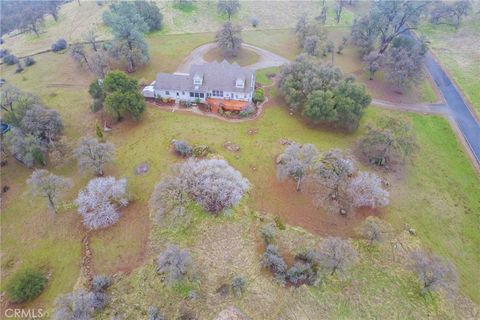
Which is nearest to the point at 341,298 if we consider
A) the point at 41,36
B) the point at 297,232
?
the point at 297,232

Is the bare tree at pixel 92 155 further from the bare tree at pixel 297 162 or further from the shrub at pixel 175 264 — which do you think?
the bare tree at pixel 297 162

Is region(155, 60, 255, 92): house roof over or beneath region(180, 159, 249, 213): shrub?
over

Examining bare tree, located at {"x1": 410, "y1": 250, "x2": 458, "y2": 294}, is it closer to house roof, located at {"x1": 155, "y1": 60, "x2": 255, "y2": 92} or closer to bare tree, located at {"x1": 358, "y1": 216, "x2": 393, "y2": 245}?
bare tree, located at {"x1": 358, "y1": 216, "x2": 393, "y2": 245}

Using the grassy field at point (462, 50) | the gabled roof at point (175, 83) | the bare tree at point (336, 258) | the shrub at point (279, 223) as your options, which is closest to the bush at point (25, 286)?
the shrub at point (279, 223)

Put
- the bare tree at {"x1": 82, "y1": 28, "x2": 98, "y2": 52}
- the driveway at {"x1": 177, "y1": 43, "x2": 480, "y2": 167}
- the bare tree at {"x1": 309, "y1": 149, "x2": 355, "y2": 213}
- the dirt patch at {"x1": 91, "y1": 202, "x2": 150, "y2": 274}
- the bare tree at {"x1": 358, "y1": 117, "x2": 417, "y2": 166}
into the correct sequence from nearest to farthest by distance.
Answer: the dirt patch at {"x1": 91, "y1": 202, "x2": 150, "y2": 274} → the bare tree at {"x1": 309, "y1": 149, "x2": 355, "y2": 213} → the bare tree at {"x1": 358, "y1": 117, "x2": 417, "y2": 166} → the driveway at {"x1": 177, "y1": 43, "x2": 480, "y2": 167} → the bare tree at {"x1": 82, "y1": 28, "x2": 98, "y2": 52}

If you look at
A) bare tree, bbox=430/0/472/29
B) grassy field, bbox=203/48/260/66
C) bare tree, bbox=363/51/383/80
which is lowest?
grassy field, bbox=203/48/260/66

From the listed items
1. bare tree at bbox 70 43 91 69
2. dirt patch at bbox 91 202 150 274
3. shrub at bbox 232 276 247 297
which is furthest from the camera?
bare tree at bbox 70 43 91 69

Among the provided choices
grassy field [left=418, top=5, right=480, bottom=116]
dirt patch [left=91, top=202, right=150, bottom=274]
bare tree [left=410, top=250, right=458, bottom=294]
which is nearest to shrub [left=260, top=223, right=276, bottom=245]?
dirt patch [left=91, top=202, right=150, bottom=274]
